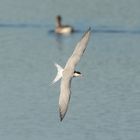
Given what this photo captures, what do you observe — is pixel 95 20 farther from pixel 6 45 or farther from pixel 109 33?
pixel 6 45

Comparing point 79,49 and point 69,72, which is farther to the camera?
point 69,72

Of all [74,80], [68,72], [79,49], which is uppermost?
[79,49]

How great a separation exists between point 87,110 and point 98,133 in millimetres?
2243

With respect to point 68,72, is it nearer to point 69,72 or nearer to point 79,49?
point 69,72

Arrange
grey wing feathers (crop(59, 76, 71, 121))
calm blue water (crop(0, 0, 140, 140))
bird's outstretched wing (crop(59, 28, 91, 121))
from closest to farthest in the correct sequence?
grey wing feathers (crop(59, 76, 71, 121)), bird's outstretched wing (crop(59, 28, 91, 121)), calm blue water (crop(0, 0, 140, 140))

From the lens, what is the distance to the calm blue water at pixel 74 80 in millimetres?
19609

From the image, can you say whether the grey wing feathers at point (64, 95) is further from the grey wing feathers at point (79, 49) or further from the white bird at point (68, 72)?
the grey wing feathers at point (79, 49)

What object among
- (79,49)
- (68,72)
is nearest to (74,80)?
(68,72)

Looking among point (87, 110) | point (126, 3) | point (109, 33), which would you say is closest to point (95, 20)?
point (109, 33)

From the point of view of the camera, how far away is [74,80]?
25297 millimetres

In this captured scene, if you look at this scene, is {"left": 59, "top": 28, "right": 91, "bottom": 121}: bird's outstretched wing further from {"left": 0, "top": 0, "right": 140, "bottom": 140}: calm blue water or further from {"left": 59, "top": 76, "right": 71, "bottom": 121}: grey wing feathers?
{"left": 0, "top": 0, "right": 140, "bottom": 140}: calm blue water

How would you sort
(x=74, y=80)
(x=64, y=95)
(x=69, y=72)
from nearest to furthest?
(x=64, y=95), (x=69, y=72), (x=74, y=80)

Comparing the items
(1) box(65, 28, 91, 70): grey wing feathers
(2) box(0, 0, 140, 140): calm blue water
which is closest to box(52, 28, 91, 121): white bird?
(1) box(65, 28, 91, 70): grey wing feathers

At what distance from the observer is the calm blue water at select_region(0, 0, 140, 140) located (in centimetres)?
1961
